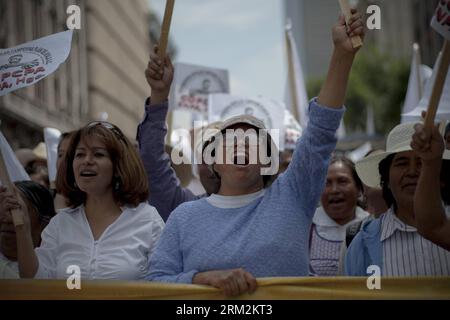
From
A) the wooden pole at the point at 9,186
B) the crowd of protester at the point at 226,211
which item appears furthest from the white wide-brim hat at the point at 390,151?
the wooden pole at the point at 9,186

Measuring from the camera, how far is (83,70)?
37.9 metres

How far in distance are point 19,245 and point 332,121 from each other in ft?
4.58

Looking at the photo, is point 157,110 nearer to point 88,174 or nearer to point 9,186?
point 88,174

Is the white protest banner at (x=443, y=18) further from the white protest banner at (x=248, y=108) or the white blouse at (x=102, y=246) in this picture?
the white protest banner at (x=248, y=108)

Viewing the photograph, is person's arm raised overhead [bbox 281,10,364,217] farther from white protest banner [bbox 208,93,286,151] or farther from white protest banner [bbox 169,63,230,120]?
white protest banner [bbox 169,63,230,120]

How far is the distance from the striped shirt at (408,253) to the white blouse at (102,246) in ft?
3.31

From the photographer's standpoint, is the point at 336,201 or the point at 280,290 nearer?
the point at 280,290

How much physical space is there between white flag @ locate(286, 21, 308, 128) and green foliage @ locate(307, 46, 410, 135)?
45.7 metres

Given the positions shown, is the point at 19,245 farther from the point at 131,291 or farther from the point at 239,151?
the point at 239,151

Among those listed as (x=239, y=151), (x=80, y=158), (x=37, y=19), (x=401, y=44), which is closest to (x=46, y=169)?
(x=80, y=158)

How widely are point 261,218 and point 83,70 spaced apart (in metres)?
35.5

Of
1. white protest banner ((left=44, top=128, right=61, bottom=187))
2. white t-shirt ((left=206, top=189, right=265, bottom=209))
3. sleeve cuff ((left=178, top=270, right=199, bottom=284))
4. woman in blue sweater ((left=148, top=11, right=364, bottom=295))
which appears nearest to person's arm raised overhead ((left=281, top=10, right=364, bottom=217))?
woman in blue sweater ((left=148, top=11, right=364, bottom=295))

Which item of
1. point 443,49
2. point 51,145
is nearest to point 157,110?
point 443,49

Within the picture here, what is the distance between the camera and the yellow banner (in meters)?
3.02
